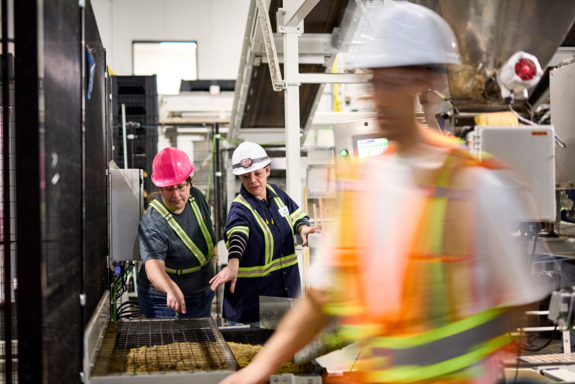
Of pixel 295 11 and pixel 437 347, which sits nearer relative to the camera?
pixel 437 347

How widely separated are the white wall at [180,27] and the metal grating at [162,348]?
993 cm

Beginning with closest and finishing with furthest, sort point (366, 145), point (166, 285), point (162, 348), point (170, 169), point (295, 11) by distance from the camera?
point (162, 348) → point (166, 285) → point (170, 169) → point (295, 11) → point (366, 145)

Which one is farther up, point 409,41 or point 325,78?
point 325,78

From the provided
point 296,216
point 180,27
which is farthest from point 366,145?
point 180,27

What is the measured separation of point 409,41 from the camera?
3.87ft

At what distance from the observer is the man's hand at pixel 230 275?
311 cm

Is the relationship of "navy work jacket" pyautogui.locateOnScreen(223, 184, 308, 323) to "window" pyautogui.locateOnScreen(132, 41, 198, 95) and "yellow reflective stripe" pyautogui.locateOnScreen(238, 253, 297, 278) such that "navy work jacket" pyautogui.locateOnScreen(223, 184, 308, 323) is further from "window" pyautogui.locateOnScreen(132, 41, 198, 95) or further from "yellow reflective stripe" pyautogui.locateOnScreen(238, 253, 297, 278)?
"window" pyautogui.locateOnScreen(132, 41, 198, 95)

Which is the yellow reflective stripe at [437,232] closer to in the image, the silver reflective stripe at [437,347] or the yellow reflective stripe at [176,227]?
the silver reflective stripe at [437,347]

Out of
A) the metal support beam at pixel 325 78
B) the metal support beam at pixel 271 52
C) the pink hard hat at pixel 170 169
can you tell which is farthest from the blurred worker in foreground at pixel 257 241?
the metal support beam at pixel 325 78

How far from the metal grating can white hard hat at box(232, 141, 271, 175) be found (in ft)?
4.52

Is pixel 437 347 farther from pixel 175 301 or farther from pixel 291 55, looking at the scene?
pixel 291 55

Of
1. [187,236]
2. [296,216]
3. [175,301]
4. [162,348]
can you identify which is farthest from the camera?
[296,216]

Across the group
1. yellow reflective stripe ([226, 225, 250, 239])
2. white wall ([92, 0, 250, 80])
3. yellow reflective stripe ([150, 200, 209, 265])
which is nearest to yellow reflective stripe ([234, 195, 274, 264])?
yellow reflective stripe ([226, 225, 250, 239])

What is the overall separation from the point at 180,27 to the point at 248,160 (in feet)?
29.0
